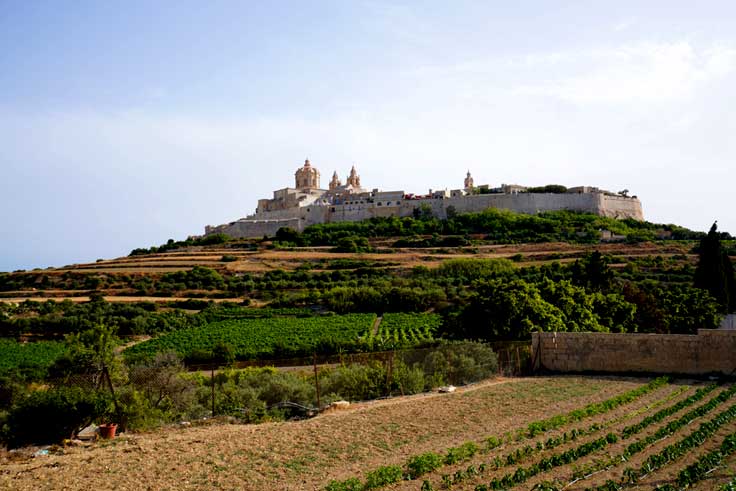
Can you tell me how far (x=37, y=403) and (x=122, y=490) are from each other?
407 centimetres

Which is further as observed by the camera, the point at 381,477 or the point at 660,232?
the point at 660,232

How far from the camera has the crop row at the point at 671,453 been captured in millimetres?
8469

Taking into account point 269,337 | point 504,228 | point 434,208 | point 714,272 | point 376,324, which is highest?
point 434,208

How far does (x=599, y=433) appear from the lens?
1127 cm

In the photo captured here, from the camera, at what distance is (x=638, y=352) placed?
1800 cm

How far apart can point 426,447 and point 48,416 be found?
6.56m

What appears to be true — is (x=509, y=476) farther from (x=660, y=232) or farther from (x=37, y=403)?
(x=660, y=232)

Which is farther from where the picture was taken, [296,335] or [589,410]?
[296,335]

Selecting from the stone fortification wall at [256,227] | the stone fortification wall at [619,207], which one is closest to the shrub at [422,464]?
the stone fortification wall at [256,227]

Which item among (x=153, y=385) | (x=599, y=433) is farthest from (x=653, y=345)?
(x=153, y=385)

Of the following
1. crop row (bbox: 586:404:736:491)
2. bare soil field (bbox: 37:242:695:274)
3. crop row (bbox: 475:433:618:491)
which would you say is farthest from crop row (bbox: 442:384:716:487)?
bare soil field (bbox: 37:242:695:274)

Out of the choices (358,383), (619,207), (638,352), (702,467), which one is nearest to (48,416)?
(358,383)

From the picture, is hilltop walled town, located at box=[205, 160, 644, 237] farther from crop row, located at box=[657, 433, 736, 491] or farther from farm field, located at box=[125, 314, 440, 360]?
crop row, located at box=[657, 433, 736, 491]

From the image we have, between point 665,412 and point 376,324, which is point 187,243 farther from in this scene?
point 665,412
